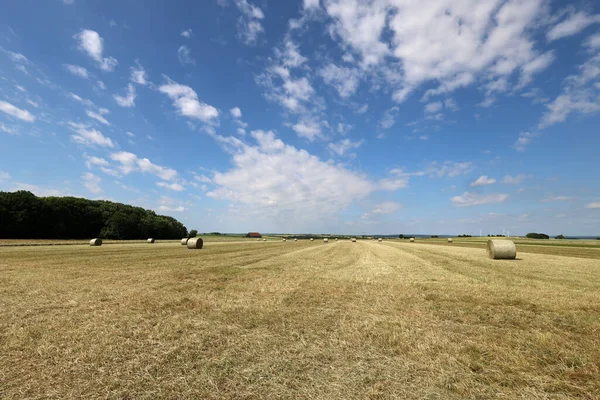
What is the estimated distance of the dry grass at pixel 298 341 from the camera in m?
4.30

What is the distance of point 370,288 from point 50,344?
9.54 metres

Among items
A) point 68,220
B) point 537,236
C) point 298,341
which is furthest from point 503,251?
point 537,236

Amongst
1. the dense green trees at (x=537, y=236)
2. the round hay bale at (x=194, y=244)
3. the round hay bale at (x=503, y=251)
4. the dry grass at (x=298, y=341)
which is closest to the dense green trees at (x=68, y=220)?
the round hay bale at (x=194, y=244)

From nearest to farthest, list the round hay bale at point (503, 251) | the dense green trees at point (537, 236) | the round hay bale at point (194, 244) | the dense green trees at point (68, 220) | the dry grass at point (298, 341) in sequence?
the dry grass at point (298, 341)
the round hay bale at point (503, 251)
the round hay bale at point (194, 244)
the dense green trees at point (68, 220)
the dense green trees at point (537, 236)

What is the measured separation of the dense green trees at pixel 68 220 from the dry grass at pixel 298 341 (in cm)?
7647

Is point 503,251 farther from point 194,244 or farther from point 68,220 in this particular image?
point 68,220

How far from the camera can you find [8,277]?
13367 mm

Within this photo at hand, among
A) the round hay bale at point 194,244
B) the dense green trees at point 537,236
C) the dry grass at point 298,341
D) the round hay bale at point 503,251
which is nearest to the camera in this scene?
the dry grass at point 298,341

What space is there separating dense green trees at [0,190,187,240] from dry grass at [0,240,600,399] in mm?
76469

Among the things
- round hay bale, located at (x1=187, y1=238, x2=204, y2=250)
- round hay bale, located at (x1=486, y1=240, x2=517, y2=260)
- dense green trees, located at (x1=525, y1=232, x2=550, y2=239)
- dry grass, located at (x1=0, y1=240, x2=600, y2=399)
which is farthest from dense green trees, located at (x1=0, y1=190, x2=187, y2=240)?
dense green trees, located at (x1=525, y1=232, x2=550, y2=239)

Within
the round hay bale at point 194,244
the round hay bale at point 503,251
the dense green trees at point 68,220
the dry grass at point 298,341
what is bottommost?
the dry grass at point 298,341

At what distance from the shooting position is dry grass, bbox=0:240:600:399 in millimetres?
4301

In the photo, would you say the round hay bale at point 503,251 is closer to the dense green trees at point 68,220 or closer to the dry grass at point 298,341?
the dry grass at point 298,341

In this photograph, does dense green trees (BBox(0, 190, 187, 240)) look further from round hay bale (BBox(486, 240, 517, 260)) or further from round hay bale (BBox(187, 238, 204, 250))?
round hay bale (BBox(486, 240, 517, 260))
